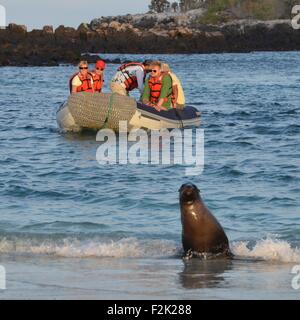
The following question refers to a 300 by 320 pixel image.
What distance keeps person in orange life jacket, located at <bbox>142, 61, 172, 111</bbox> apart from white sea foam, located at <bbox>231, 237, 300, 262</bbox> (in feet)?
26.2

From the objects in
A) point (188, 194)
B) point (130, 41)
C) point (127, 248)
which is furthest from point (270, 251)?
point (130, 41)

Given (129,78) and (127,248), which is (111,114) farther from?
(127,248)

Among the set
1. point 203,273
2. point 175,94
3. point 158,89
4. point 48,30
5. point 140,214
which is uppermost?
point 158,89

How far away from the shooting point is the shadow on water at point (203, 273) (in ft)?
25.9

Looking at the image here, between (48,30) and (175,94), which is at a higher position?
(175,94)

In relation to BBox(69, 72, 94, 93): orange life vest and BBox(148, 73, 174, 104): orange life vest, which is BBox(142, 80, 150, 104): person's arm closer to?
BBox(148, 73, 174, 104): orange life vest

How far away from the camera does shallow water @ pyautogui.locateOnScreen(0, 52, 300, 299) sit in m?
7.97

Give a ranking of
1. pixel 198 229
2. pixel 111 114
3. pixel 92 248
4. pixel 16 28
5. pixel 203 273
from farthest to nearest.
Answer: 1. pixel 16 28
2. pixel 111 114
3. pixel 92 248
4. pixel 198 229
5. pixel 203 273

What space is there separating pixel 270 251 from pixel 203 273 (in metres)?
1.23

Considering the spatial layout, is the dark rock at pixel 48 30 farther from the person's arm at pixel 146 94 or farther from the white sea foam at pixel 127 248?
the white sea foam at pixel 127 248

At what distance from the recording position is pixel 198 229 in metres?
8.92

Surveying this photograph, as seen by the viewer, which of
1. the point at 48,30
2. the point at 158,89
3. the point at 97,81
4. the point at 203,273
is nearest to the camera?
the point at 203,273

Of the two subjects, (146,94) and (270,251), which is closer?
(270,251)

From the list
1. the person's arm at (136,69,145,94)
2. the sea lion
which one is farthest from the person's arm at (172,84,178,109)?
the sea lion
